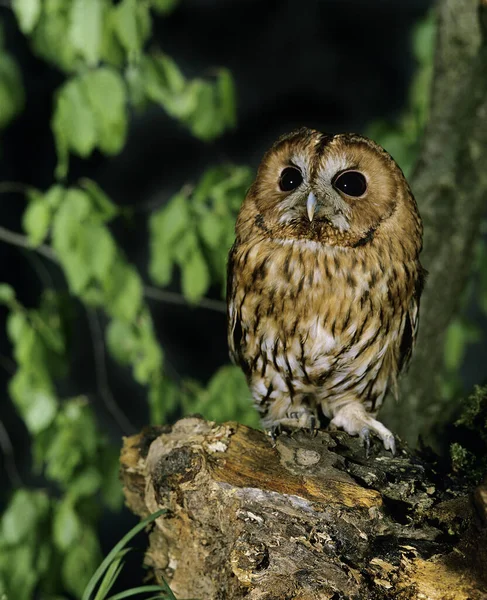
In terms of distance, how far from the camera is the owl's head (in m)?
1.18

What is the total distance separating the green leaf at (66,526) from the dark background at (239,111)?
0.58m

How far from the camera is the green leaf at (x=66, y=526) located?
194cm

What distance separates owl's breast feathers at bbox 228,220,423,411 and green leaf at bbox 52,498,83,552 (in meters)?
0.86

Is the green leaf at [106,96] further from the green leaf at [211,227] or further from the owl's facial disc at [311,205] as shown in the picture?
the owl's facial disc at [311,205]

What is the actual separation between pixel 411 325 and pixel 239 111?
1.36 meters

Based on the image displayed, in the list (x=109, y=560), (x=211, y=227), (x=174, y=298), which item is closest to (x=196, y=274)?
(x=211, y=227)

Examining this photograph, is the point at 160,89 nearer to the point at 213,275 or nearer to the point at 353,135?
the point at 213,275

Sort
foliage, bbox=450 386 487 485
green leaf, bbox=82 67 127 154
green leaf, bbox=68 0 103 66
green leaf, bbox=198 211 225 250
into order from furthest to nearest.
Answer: green leaf, bbox=198 211 225 250
green leaf, bbox=82 67 127 154
green leaf, bbox=68 0 103 66
foliage, bbox=450 386 487 485

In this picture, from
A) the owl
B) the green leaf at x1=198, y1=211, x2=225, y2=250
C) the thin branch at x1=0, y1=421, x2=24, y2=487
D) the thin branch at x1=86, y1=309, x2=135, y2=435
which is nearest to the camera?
the owl

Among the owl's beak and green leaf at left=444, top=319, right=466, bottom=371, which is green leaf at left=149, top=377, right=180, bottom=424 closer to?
green leaf at left=444, top=319, right=466, bottom=371

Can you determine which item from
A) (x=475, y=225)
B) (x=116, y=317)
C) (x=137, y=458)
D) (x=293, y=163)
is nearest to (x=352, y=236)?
(x=293, y=163)

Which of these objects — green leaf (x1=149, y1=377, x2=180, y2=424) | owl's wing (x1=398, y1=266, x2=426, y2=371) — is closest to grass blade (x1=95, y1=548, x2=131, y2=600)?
owl's wing (x1=398, y1=266, x2=426, y2=371)

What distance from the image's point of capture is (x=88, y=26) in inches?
63.2

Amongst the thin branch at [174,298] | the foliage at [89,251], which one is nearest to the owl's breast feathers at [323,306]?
the foliage at [89,251]
